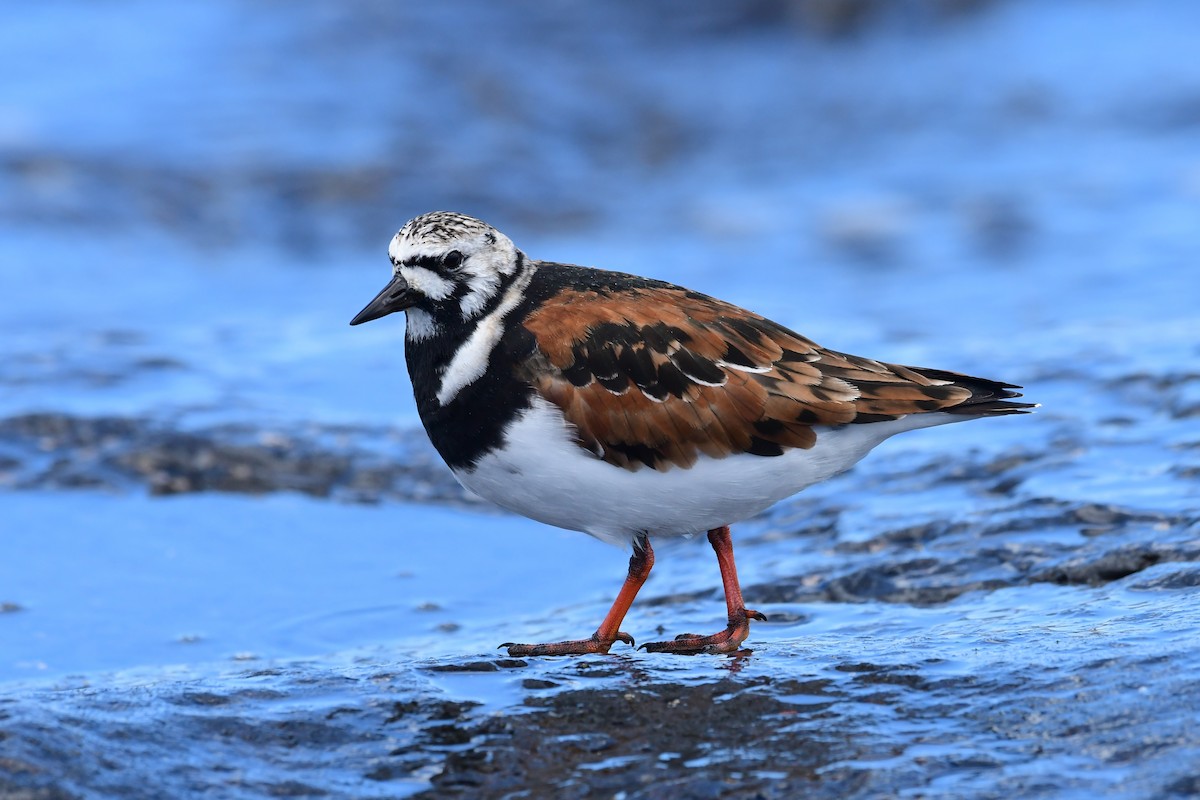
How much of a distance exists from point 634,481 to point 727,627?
2.42 ft

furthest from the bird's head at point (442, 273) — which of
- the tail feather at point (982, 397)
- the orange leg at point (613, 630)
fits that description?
the tail feather at point (982, 397)

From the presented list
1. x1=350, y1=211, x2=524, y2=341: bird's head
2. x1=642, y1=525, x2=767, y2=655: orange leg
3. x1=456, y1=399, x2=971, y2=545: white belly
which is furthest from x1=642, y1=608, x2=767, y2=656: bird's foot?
x1=350, y1=211, x2=524, y2=341: bird's head

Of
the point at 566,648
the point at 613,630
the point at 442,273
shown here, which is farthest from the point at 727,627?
the point at 442,273

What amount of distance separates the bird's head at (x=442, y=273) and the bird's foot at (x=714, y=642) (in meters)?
1.37

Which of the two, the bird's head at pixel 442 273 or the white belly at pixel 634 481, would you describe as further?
the bird's head at pixel 442 273

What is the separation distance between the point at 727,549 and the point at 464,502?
284 centimetres

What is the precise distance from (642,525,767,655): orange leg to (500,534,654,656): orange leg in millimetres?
Result: 141

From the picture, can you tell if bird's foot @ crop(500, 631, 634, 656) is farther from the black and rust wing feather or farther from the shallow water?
the black and rust wing feather

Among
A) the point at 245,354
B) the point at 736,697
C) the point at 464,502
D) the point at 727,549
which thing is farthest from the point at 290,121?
the point at 736,697

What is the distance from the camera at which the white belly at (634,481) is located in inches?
192

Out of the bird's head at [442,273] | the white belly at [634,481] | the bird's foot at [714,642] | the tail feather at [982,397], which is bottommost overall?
the bird's foot at [714,642]

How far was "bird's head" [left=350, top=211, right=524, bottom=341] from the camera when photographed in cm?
515

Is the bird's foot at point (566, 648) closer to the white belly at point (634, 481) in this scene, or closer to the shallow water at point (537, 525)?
the shallow water at point (537, 525)

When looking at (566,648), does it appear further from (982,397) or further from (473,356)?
(982,397)
